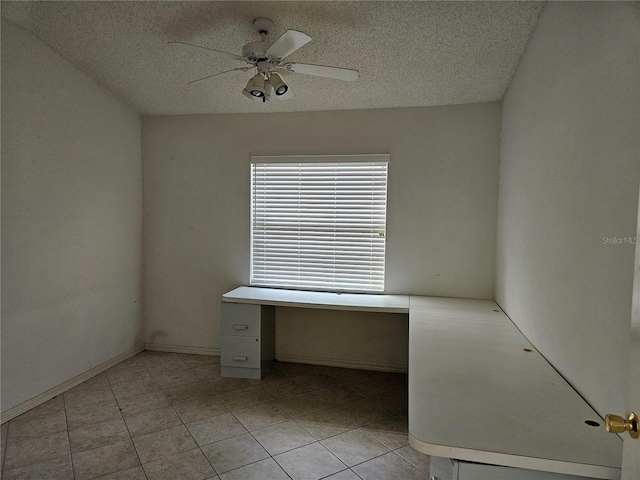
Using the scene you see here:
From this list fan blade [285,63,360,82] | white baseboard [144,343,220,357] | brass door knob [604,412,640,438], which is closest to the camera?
brass door knob [604,412,640,438]

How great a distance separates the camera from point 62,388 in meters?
2.93

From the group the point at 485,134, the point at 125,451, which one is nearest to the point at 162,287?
the point at 125,451

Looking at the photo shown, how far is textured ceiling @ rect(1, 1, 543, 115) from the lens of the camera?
2.20 metres

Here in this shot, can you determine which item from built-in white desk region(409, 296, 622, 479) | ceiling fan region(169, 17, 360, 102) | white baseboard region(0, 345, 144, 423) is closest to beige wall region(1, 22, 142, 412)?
white baseboard region(0, 345, 144, 423)

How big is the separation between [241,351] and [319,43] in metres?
2.54

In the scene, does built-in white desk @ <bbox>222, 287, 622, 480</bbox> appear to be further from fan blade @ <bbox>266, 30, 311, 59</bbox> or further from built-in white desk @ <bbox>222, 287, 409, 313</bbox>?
fan blade @ <bbox>266, 30, 311, 59</bbox>

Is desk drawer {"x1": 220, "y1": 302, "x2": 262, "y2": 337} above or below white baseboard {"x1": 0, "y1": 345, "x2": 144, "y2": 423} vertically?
above

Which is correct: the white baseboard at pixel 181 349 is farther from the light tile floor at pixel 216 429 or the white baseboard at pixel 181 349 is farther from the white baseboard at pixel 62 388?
the light tile floor at pixel 216 429

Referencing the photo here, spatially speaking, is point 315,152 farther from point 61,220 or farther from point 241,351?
point 61,220

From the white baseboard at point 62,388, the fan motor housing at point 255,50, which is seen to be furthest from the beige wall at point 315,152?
the fan motor housing at point 255,50

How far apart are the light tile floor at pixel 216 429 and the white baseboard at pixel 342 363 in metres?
0.08

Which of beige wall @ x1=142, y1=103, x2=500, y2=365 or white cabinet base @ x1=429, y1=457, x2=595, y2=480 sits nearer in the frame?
white cabinet base @ x1=429, y1=457, x2=595, y2=480

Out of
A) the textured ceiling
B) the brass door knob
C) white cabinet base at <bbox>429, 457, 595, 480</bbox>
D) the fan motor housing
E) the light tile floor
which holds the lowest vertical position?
the light tile floor

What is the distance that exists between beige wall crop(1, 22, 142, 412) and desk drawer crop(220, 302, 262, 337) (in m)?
1.16
